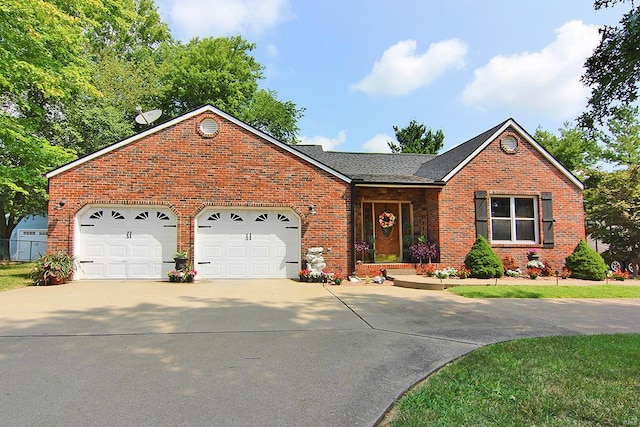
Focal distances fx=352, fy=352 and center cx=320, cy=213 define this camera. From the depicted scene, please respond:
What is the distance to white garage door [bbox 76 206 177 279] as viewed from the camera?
10.5 m

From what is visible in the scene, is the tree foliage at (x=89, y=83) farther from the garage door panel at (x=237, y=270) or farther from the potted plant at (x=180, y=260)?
the garage door panel at (x=237, y=270)

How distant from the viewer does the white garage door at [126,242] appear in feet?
34.4

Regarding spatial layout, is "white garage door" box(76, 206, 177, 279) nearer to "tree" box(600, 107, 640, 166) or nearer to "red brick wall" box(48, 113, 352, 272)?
"red brick wall" box(48, 113, 352, 272)

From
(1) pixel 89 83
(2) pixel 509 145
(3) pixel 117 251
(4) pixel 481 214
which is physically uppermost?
(1) pixel 89 83

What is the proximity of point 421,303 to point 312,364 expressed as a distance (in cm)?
423

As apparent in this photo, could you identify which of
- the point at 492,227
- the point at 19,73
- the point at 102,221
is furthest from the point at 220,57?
the point at 492,227

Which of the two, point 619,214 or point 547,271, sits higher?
point 619,214

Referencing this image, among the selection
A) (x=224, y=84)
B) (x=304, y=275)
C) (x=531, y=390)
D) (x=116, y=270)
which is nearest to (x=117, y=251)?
(x=116, y=270)

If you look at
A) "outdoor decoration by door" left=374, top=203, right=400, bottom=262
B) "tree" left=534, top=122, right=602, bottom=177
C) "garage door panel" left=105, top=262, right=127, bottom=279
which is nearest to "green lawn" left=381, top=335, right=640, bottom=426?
"outdoor decoration by door" left=374, top=203, right=400, bottom=262

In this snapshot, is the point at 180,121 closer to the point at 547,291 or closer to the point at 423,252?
the point at 423,252

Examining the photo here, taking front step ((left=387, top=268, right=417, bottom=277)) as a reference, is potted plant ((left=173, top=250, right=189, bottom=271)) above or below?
above

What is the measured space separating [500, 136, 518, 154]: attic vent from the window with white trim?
1655 millimetres

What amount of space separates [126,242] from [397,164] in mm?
10715

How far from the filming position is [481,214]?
12.0 metres
